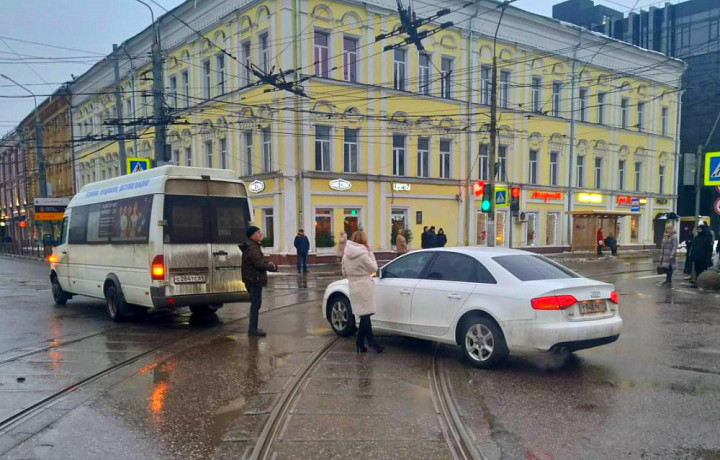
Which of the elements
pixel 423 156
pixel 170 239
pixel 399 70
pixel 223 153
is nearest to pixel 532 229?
pixel 423 156

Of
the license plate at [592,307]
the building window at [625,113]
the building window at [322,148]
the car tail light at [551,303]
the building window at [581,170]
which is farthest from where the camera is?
the building window at [625,113]

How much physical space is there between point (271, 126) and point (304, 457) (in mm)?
22612

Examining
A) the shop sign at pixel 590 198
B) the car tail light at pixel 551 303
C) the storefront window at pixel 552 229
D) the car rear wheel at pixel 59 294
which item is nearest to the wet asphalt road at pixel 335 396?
the car tail light at pixel 551 303

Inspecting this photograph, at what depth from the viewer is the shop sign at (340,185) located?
25859 millimetres

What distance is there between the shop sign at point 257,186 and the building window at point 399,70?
27.0ft

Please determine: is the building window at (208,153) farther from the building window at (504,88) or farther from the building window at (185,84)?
the building window at (504,88)

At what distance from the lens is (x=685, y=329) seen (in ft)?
30.8

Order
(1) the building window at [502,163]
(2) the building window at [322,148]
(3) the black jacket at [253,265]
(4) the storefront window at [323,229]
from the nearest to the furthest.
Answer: (3) the black jacket at [253,265], (4) the storefront window at [323,229], (2) the building window at [322,148], (1) the building window at [502,163]

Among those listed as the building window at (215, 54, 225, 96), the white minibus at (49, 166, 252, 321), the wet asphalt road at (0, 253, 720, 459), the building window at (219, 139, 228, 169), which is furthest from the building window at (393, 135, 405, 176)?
the wet asphalt road at (0, 253, 720, 459)

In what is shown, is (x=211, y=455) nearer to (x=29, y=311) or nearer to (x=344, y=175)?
(x=29, y=311)

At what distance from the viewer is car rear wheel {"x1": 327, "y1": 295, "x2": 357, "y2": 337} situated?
8633 millimetres

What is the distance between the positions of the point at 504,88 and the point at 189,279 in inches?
1069

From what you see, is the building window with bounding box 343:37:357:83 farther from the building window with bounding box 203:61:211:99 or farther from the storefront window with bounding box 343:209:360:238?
the building window with bounding box 203:61:211:99

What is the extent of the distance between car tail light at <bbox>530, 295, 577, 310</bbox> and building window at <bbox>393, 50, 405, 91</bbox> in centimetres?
2288
